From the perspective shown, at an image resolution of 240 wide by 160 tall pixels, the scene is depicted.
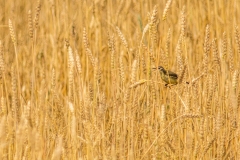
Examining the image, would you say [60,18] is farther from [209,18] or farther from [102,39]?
[209,18]

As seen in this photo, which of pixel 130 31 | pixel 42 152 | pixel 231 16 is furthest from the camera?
pixel 130 31

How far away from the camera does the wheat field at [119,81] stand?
1.98 meters

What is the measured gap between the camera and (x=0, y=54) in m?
1.98

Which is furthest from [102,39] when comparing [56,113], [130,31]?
[56,113]

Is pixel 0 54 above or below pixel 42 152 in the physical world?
above

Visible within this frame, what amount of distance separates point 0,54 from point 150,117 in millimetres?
693

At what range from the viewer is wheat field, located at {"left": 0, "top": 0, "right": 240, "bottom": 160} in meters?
1.98

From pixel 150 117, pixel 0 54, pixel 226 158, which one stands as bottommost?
pixel 226 158

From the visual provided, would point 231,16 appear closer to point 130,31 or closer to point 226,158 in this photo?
point 130,31

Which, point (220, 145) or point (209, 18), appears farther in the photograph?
point (209, 18)

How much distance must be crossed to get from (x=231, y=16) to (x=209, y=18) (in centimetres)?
14

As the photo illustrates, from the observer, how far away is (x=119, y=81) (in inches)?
103

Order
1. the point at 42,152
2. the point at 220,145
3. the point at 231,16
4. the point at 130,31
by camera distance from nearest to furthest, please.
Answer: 1. the point at 42,152
2. the point at 220,145
3. the point at 231,16
4. the point at 130,31

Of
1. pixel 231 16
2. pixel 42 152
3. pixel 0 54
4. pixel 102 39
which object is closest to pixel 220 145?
pixel 42 152
